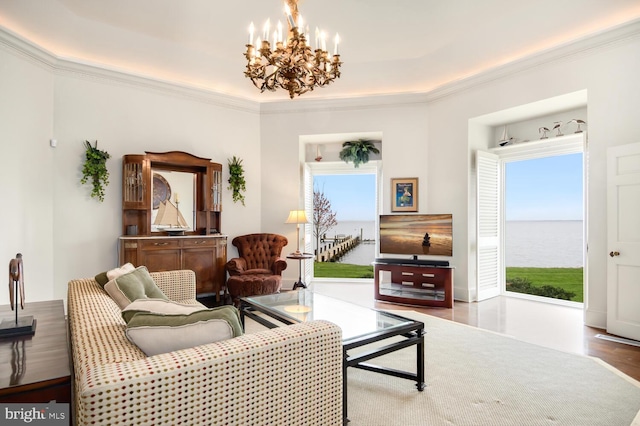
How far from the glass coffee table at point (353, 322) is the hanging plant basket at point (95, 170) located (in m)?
2.73

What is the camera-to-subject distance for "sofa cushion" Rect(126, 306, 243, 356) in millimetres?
1367

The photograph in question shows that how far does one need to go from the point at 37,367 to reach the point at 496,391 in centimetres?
266

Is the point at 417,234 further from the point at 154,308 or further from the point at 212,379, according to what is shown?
the point at 212,379

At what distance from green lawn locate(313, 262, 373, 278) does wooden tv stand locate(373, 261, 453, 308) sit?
1613 mm

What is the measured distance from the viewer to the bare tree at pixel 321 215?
23.2ft

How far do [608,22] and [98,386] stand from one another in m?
5.46

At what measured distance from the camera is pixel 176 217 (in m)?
4.97

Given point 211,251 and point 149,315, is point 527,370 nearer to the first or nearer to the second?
point 149,315

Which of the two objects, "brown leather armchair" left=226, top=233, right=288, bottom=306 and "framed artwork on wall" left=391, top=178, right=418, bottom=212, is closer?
"brown leather armchair" left=226, top=233, right=288, bottom=306

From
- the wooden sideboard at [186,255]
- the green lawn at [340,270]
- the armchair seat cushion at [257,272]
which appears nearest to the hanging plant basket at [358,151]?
the green lawn at [340,270]

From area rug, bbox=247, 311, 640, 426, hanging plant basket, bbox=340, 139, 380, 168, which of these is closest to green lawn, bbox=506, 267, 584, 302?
area rug, bbox=247, 311, 640, 426

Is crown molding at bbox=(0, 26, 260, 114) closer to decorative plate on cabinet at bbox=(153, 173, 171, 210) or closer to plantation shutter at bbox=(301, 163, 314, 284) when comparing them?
decorative plate on cabinet at bbox=(153, 173, 171, 210)

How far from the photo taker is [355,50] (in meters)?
5.09

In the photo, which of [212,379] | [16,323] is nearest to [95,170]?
[16,323]
